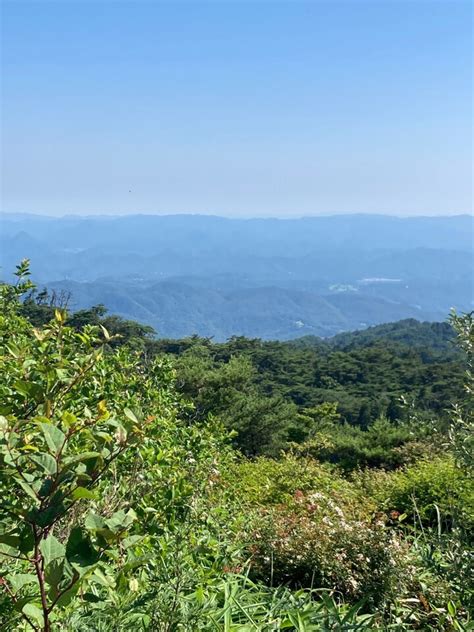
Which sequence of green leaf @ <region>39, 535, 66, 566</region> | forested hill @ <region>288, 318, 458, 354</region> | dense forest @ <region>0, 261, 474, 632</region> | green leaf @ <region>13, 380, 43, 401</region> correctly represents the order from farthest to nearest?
forested hill @ <region>288, 318, 458, 354</region>
green leaf @ <region>13, 380, 43, 401</region>
dense forest @ <region>0, 261, 474, 632</region>
green leaf @ <region>39, 535, 66, 566</region>

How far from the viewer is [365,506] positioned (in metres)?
6.07

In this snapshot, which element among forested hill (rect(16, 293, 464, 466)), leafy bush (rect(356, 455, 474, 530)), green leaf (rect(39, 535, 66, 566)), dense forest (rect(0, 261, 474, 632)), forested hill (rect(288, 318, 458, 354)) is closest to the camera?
green leaf (rect(39, 535, 66, 566))

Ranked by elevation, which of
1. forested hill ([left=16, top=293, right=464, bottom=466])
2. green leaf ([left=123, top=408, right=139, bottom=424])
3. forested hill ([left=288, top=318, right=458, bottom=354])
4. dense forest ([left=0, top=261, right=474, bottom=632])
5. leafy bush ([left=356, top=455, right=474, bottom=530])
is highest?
green leaf ([left=123, top=408, right=139, bottom=424])

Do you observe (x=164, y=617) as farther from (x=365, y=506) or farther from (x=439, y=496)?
(x=439, y=496)

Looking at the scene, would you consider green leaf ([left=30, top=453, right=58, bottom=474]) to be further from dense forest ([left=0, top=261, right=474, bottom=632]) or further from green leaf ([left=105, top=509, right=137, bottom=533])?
green leaf ([left=105, top=509, right=137, bottom=533])

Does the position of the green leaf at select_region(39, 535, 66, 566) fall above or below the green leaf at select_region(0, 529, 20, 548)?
above

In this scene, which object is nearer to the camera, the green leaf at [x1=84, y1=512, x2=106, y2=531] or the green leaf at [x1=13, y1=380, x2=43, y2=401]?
the green leaf at [x1=84, y1=512, x2=106, y2=531]

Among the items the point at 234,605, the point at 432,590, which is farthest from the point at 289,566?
the point at 234,605

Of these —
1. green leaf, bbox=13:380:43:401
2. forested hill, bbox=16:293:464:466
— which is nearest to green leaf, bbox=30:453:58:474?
green leaf, bbox=13:380:43:401

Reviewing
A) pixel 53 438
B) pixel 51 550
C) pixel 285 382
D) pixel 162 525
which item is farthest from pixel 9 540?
pixel 285 382

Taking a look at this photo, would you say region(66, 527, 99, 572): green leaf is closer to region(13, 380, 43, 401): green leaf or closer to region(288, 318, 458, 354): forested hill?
region(13, 380, 43, 401): green leaf

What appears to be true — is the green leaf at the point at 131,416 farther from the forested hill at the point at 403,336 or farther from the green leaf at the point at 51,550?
the forested hill at the point at 403,336

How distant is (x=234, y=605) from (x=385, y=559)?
1.26m

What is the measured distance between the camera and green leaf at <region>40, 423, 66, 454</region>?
1054 millimetres
